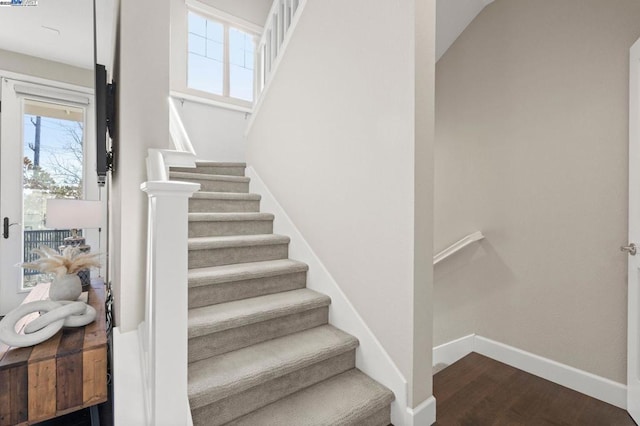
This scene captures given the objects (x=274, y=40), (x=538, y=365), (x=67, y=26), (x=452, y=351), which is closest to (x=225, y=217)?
(x=274, y=40)

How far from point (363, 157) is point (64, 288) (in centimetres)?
196

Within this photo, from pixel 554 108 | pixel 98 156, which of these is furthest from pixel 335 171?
pixel 554 108

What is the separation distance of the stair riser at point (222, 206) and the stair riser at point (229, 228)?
26 centimetres

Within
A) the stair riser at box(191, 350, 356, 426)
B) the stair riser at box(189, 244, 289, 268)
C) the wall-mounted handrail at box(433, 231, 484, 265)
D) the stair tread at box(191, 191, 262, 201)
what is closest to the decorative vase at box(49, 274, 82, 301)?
the stair riser at box(189, 244, 289, 268)

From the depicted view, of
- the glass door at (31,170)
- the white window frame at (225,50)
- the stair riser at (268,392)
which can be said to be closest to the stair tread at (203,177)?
the white window frame at (225,50)

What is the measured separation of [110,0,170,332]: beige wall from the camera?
5.02ft

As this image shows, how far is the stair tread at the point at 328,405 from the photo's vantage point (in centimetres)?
137

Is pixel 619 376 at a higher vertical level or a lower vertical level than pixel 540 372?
higher

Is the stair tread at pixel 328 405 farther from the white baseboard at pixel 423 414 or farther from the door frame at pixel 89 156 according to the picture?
the door frame at pixel 89 156

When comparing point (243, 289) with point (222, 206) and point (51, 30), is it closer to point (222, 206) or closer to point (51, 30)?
point (222, 206)

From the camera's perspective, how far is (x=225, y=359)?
1.54m

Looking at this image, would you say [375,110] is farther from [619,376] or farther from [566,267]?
[619,376]

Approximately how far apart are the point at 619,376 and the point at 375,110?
214 centimetres

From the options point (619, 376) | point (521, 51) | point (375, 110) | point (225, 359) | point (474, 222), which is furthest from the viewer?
point (474, 222)
